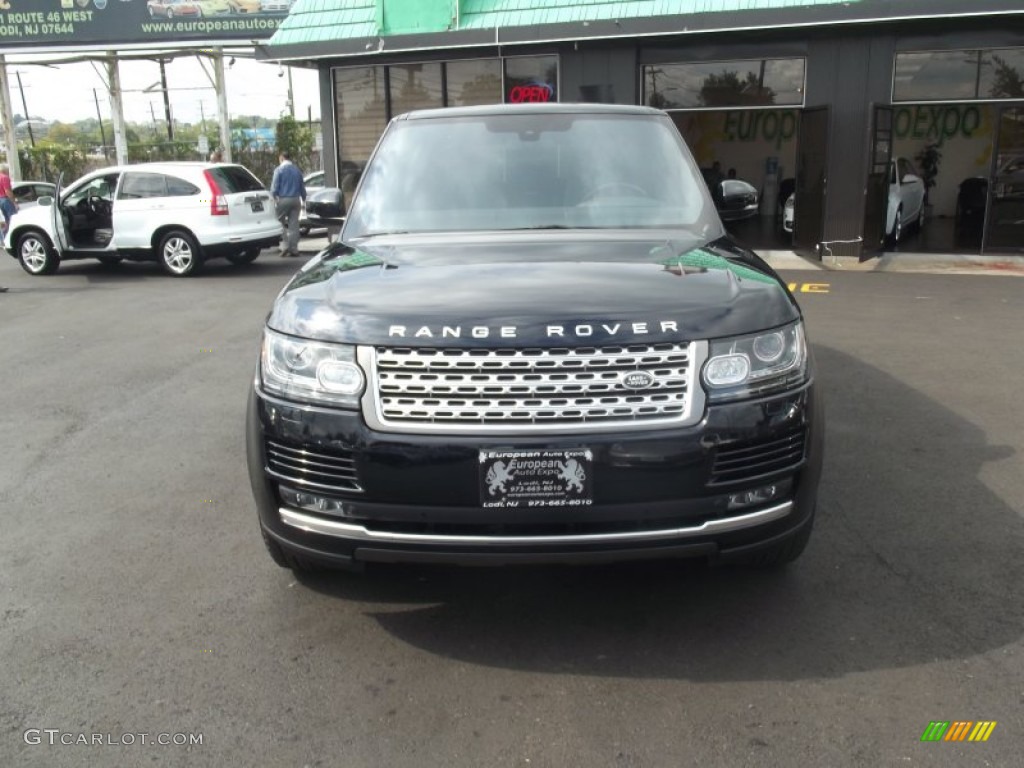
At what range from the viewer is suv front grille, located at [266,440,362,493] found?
294cm

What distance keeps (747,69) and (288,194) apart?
798 centimetres

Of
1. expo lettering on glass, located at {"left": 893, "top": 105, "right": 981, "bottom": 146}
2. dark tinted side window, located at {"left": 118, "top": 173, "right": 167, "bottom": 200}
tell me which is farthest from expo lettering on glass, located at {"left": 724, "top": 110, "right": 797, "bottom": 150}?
dark tinted side window, located at {"left": 118, "top": 173, "right": 167, "bottom": 200}

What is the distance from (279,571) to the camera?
12.8 ft

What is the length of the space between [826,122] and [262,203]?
889 centimetres

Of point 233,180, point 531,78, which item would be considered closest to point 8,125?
point 233,180

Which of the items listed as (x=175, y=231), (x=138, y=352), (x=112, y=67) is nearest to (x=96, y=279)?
(x=175, y=231)

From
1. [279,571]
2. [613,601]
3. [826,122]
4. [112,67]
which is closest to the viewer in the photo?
[613,601]

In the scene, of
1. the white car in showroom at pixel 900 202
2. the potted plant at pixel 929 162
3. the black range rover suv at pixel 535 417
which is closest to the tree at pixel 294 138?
the white car in showroom at pixel 900 202

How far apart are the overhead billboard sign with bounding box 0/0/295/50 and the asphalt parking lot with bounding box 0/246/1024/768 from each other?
1047 inches

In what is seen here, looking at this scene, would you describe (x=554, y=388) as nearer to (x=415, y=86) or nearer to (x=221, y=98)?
(x=415, y=86)

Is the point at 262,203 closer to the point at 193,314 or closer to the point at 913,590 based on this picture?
the point at 193,314

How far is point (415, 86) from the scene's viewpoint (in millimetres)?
16281

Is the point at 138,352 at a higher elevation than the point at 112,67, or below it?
below

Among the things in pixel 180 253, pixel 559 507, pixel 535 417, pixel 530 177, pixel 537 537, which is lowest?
pixel 180 253
